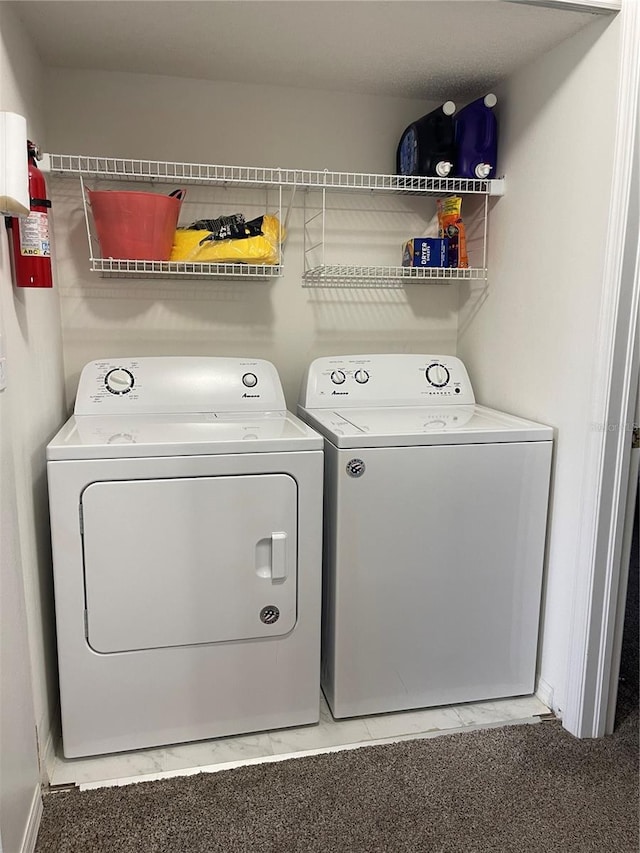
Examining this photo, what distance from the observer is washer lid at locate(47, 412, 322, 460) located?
168 centimetres

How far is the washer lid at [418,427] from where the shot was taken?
1861mm

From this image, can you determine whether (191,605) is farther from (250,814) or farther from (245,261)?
(245,261)

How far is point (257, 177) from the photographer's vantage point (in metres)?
2.34

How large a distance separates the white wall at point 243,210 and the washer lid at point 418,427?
42 cm

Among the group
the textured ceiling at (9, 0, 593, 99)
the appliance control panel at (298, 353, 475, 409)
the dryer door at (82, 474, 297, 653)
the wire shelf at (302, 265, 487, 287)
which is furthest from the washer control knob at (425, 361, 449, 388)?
the textured ceiling at (9, 0, 593, 99)

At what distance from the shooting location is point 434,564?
1.96 metres

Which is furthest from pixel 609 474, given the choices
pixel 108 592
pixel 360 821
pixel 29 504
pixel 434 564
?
pixel 29 504

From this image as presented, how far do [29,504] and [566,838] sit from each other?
5.20 feet

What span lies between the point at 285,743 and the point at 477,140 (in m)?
2.10

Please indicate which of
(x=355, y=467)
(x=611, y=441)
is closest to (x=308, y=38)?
(x=355, y=467)

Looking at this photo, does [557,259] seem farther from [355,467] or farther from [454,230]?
[355,467]

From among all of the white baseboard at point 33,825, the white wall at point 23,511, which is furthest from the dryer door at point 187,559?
the white baseboard at point 33,825

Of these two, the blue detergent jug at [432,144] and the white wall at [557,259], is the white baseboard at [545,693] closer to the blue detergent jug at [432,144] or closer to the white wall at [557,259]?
the white wall at [557,259]

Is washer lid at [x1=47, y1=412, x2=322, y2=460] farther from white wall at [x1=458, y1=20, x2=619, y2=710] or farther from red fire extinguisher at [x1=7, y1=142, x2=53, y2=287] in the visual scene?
white wall at [x1=458, y1=20, x2=619, y2=710]
